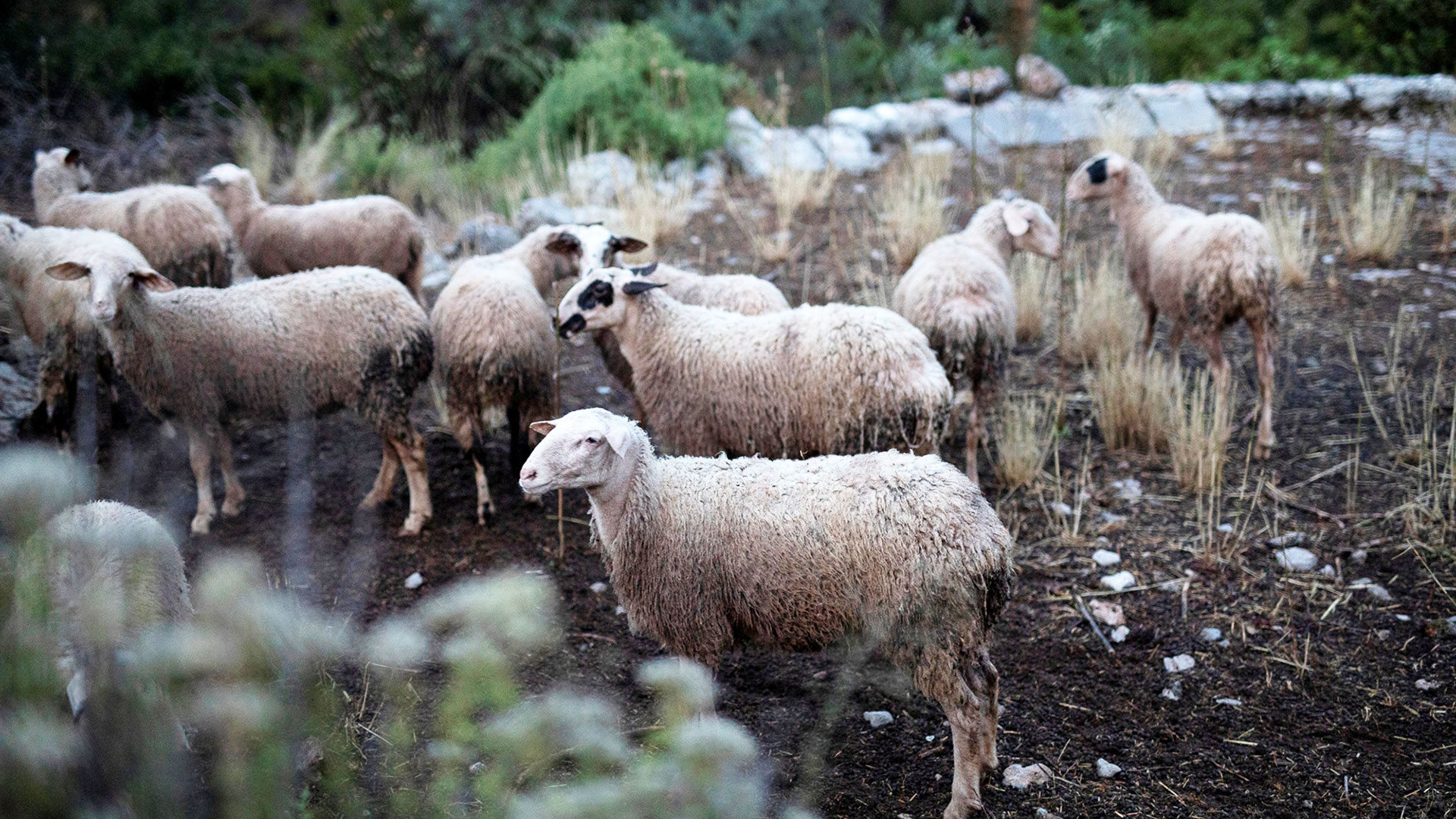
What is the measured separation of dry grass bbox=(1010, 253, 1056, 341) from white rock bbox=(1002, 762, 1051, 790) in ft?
13.9

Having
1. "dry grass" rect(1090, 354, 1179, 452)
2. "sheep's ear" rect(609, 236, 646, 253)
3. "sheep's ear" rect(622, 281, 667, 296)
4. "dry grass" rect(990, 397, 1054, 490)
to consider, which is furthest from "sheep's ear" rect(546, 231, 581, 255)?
"dry grass" rect(1090, 354, 1179, 452)

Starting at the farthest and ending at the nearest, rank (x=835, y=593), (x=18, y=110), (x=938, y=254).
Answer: (x=18, y=110) → (x=938, y=254) → (x=835, y=593)

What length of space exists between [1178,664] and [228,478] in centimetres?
483

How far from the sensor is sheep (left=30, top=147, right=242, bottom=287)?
258 inches

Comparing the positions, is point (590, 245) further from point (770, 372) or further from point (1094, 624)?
point (1094, 624)

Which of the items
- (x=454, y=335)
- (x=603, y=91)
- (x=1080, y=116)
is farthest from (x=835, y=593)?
(x=1080, y=116)

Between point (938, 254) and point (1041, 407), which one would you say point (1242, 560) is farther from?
point (938, 254)

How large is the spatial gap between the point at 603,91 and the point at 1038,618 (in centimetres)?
753

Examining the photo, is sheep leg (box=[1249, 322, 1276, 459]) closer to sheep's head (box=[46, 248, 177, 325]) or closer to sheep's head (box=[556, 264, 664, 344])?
sheep's head (box=[556, 264, 664, 344])

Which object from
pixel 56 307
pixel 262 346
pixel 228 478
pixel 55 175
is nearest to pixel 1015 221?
pixel 262 346

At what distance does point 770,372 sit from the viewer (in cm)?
464

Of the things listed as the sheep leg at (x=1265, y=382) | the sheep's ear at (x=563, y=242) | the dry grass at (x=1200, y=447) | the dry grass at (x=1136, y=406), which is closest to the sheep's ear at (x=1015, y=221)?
the dry grass at (x=1136, y=406)

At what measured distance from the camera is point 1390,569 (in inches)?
182

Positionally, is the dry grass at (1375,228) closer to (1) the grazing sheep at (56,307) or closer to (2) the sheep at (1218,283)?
(2) the sheep at (1218,283)
